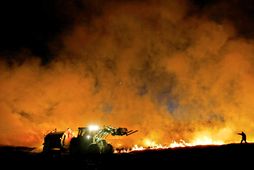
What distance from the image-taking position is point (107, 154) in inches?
1228

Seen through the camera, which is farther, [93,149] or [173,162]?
[93,149]

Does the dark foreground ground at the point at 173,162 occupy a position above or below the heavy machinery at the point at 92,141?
below

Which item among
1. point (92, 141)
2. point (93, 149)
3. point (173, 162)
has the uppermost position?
point (92, 141)

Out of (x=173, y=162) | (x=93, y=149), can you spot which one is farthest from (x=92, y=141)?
(x=173, y=162)

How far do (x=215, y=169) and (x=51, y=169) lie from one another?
10.3 m

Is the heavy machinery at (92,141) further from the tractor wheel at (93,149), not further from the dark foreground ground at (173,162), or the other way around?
the dark foreground ground at (173,162)

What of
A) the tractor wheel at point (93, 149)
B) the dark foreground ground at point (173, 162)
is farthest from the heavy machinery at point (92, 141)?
the dark foreground ground at point (173, 162)

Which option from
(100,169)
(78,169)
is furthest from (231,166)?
(78,169)

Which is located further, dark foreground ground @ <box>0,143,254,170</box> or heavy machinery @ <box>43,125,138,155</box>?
heavy machinery @ <box>43,125,138,155</box>

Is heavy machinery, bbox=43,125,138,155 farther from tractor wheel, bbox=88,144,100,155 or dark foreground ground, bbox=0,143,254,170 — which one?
dark foreground ground, bbox=0,143,254,170

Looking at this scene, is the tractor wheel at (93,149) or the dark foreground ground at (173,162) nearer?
the dark foreground ground at (173,162)

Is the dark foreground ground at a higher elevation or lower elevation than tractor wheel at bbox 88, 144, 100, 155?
lower

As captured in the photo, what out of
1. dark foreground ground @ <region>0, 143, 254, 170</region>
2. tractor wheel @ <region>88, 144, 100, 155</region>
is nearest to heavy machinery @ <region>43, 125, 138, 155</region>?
tractor wheel @ <region>88, 144, 100, 155</region>

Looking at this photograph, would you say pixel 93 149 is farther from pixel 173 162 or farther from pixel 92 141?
pixel 173 162
